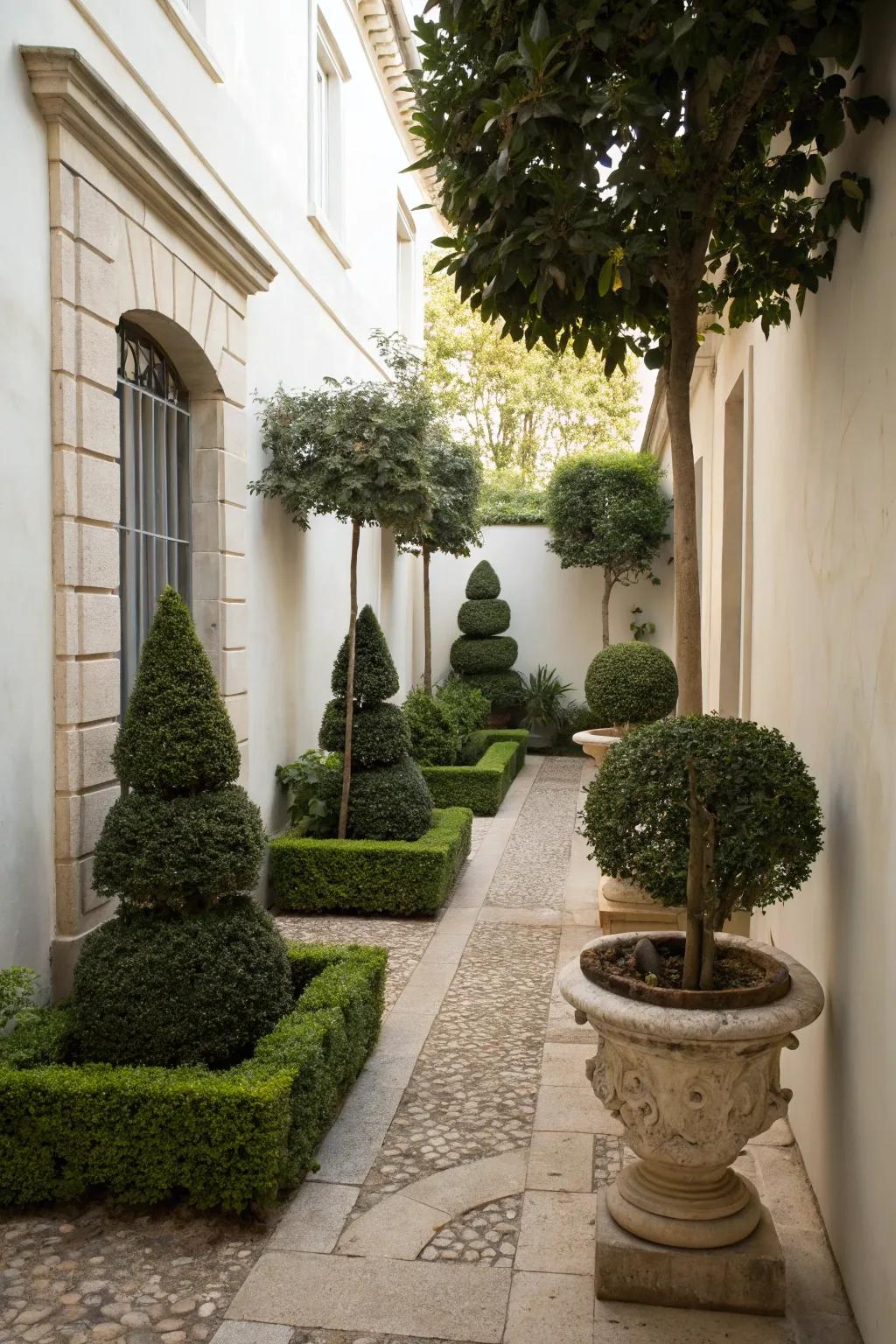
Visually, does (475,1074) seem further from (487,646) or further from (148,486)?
(487,646)

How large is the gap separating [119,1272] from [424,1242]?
864 mm

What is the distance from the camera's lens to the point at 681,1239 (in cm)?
285

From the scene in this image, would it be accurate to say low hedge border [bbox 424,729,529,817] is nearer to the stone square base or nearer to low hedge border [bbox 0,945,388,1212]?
low hedge border [bbox 0,945,388,1212]

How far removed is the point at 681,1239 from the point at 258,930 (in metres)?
1.88

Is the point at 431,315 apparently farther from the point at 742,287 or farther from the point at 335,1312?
the point at 335,1312

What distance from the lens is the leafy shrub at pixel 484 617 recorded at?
15.4m

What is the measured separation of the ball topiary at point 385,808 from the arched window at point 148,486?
79.4 inches

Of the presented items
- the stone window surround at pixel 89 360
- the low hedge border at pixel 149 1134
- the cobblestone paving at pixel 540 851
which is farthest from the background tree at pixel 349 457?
the low hedge border at pixel 149 1134

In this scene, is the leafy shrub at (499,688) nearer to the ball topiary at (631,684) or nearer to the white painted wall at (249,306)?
the white painted wall at (249,306)

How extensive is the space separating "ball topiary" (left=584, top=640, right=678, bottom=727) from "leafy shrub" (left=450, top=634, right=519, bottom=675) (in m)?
4.88

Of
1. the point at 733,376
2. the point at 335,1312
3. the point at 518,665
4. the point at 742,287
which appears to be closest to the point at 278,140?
the point at 733,376

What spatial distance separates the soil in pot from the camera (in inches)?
109

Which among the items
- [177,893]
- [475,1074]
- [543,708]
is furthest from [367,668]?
[543,708]

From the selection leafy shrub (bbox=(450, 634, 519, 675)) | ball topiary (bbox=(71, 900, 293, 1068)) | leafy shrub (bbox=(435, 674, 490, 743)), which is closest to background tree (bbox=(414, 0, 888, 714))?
ball topiary (bbox=(71, 900, 293, 1068))
